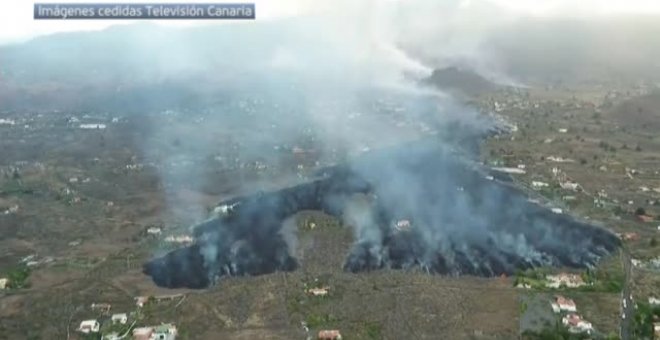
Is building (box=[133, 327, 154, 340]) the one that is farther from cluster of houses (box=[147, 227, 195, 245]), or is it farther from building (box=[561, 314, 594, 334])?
building (box=[561, 314, 594, 334])

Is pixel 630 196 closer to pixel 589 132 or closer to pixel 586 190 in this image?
pixel 586 190

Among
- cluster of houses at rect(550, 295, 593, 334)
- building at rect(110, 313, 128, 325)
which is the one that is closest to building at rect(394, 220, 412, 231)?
cluster of houses at rect(550, 295, 593, 334)

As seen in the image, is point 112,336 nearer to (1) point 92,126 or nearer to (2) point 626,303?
(2) point 626,303

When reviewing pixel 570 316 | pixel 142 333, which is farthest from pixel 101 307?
pixel 570 316

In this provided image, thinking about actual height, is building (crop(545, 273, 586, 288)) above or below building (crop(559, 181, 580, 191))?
below

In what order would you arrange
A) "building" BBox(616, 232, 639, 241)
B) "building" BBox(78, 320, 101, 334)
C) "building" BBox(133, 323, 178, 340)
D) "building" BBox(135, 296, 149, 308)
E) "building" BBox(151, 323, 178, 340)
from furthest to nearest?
"building" BBox(616, 232, 639, 241)
"building" BBox(135, 296, 149, 308)
"building" BBox(78, 320, 101, 334)
"building" BBox(151, 323, 178, 340)
"building" BBox(133, 323, 178, 340)

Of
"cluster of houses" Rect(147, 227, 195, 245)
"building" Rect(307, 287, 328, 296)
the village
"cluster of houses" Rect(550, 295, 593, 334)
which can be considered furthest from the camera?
"cluster of houses" Rect(147, 227, 195, 245)
